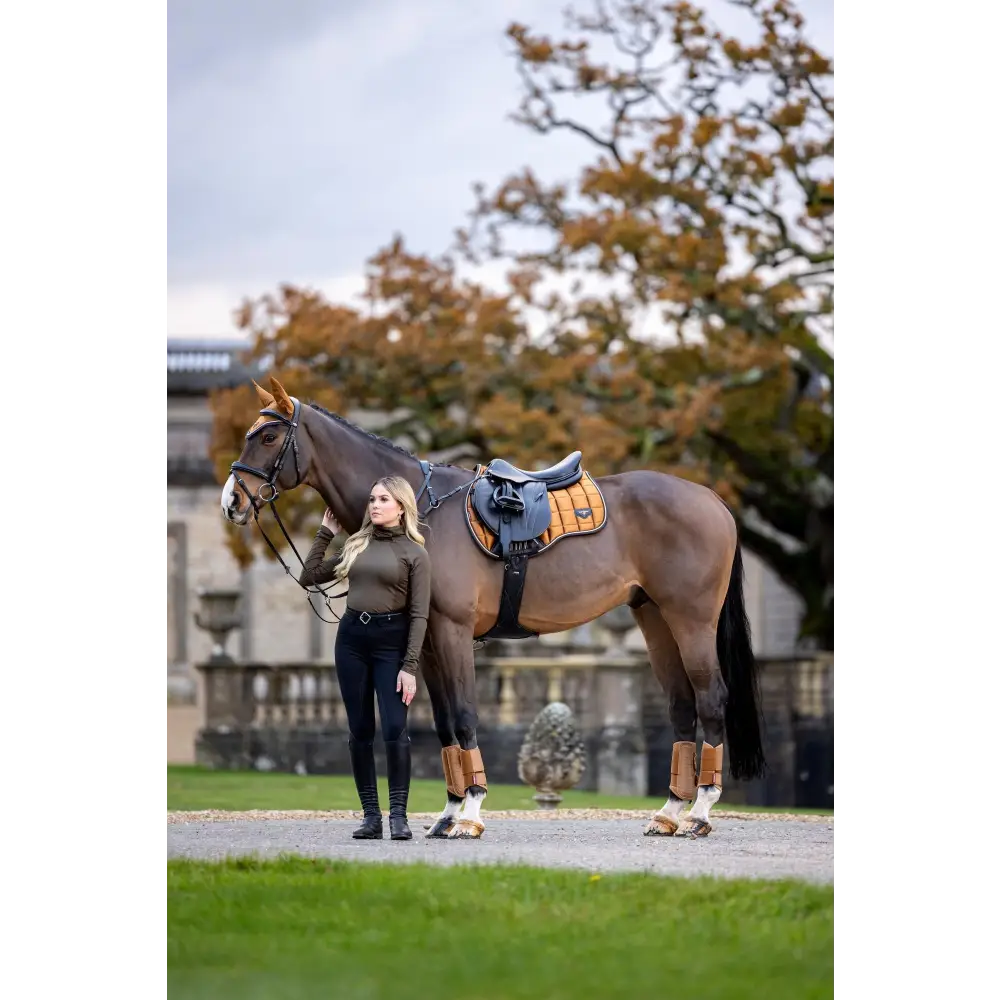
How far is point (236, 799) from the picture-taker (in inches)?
500

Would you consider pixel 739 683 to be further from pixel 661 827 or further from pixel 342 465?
pixel 342 465

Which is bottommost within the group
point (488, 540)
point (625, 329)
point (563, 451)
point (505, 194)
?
point (488, 540)

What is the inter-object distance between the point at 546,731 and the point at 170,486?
21.6m

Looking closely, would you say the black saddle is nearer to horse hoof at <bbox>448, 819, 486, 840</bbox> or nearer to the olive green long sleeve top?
the olive green long sleeve top

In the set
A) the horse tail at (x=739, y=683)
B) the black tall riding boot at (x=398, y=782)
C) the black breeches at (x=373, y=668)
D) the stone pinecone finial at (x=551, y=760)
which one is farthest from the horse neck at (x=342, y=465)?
the stone pinecone finial at (x=551, y=760)

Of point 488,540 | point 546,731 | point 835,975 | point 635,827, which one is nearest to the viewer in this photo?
point 835,975

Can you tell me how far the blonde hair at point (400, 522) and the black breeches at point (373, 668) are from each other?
0.88 ft

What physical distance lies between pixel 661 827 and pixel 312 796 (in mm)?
4991

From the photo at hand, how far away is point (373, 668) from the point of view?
781cm

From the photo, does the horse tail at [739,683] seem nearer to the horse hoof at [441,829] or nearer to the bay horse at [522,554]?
the bay horse at [522,554]

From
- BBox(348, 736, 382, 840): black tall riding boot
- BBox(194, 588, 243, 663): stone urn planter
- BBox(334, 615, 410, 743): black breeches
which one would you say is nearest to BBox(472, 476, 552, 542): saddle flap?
BBox(334, 615, 410, 743): black breeches

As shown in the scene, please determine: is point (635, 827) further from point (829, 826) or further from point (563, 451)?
point (563, 451)

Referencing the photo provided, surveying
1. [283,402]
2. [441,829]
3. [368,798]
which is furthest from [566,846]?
[283,402]
